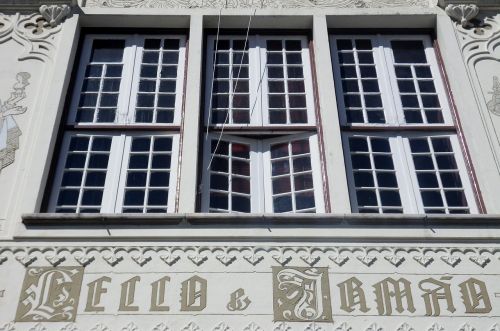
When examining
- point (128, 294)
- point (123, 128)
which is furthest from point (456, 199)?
point (123, 128)

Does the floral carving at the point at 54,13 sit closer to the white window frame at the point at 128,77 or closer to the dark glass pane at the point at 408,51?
the white window frame at the point at 128,77

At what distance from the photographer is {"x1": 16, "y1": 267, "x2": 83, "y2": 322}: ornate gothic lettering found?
8500 mm

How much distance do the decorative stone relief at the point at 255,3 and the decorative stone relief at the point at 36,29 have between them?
559 millimetres

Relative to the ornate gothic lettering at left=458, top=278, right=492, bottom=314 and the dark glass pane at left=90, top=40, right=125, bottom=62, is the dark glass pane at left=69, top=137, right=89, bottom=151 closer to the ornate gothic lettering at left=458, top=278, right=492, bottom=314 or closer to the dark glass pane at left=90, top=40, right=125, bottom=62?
the dark glass pane at left=90, top=40, right=125, bottom=62

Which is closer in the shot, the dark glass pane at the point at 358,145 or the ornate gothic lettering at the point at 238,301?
the ornate gothic lettering at the point at 238,301

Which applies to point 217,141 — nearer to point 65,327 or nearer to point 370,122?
point 370,122

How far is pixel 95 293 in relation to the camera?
28.5 ft

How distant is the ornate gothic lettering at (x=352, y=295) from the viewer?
8.57 metres

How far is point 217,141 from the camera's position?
10766 mm

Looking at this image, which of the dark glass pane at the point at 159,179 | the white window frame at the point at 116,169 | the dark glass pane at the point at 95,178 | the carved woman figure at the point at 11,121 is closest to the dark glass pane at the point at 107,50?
the carved woman figure at the point at 11,121

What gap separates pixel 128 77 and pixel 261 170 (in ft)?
7.74

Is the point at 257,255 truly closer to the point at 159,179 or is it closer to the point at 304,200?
the point at 304,200

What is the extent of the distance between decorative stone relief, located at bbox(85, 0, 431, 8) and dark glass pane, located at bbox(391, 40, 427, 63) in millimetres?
614

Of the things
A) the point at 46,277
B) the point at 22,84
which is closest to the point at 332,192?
the point at 46,277
